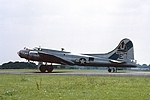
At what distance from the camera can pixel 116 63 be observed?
74938mm

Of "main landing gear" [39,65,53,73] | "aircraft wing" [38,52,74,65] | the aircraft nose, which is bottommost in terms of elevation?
"main landing gear" [39,65,53,73]

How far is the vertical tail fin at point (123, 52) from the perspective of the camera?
76625 mm

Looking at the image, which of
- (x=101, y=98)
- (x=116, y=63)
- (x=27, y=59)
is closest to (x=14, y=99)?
(x=101, y=98)

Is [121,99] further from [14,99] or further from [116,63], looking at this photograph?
[116,63]

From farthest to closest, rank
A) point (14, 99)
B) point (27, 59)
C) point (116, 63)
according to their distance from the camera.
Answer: point (116, 63) < point (27, 59) < point (14, 99)

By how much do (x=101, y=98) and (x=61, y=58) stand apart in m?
54.1

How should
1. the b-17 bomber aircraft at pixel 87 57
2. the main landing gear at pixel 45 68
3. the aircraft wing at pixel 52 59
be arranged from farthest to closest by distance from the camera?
the aircraft wing at pixel 52 59
the b-17 bomber aircraft at pixel 87 57
the main landing gear at pixel 45 68

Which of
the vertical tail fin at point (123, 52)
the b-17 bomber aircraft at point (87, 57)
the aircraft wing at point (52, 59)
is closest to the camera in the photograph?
the b-17 bomber aircraft at point (87, 57)

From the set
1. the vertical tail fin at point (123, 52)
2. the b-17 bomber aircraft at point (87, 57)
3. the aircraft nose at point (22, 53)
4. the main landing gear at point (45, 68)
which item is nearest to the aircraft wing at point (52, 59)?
the b-17 bomber aircraft at point (87, 57)

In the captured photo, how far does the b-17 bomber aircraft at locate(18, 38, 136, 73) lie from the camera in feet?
227

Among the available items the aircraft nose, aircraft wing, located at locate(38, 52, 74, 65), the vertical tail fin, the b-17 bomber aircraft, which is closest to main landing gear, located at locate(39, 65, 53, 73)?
the b-17 bomber aircraft

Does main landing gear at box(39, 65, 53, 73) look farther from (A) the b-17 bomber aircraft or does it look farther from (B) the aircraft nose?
(B) the aircraft nose

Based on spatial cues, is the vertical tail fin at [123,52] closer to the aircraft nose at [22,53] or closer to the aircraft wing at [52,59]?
the aircraft wing at [52,59]

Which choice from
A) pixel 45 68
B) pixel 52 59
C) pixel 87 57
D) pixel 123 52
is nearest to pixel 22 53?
pixel 45 68
